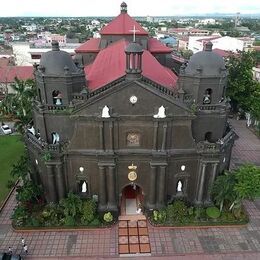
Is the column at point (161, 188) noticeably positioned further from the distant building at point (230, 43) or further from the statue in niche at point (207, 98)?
the distant building at point (230, 43)

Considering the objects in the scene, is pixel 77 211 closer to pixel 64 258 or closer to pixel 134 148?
pixel 64 258

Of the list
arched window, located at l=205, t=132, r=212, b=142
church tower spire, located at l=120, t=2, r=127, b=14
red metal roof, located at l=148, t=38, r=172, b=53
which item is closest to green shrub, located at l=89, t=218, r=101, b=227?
arched window, located at l=205, t=132, r=212, b=142

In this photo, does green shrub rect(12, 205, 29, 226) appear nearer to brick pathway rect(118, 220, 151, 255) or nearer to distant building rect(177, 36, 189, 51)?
brick pathway rect(118, 220, 151, 255)

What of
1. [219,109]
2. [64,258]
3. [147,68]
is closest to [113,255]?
[64,258]

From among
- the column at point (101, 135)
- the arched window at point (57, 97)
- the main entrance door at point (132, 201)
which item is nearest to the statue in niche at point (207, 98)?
the column at point (101, 135)

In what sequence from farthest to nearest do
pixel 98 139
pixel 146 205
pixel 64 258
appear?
pixel 146 205
pixel 98 139
pixel 64 258

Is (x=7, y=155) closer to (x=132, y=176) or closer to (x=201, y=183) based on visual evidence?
(x=132, y=176)
